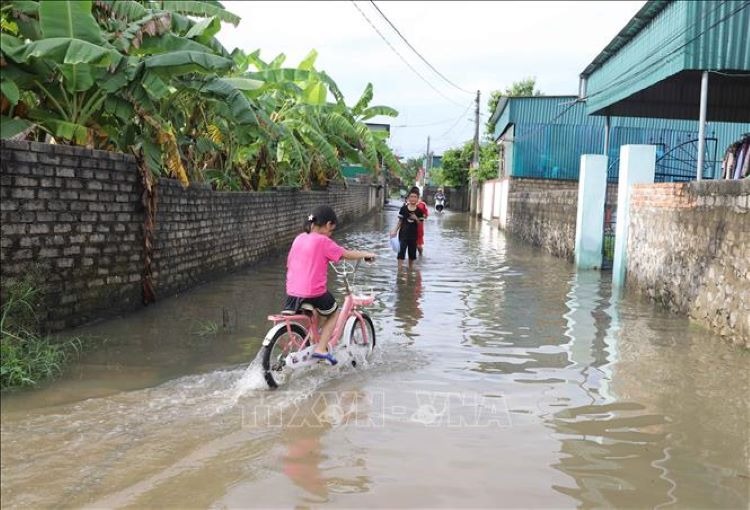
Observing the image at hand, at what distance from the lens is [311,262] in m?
5.84

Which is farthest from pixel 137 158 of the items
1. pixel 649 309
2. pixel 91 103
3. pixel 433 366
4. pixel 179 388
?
pixel 649 309

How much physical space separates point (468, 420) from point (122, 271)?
16.6ft

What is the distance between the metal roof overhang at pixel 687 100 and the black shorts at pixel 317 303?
10.1m

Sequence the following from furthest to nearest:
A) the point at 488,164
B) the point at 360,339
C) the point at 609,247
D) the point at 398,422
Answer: the point at 488,164
the point at 609,247
the point at 360,339
the point at 398,422

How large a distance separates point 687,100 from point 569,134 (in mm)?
14191

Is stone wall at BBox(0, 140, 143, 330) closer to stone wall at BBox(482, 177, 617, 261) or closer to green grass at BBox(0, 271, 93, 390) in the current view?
green grass at BBox(0, 271, 93, 390)

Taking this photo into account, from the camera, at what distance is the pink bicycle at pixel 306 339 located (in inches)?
219

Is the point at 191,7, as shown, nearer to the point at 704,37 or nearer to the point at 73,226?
the point at 73,226

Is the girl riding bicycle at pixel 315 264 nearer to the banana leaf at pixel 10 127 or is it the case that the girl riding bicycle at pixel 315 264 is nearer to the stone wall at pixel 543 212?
the banana leaf at pixel 10 127

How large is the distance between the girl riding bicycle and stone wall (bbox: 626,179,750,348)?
180 inches

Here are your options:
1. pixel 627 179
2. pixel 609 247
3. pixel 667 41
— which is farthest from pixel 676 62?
pixel 609 247

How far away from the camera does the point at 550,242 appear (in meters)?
19.4

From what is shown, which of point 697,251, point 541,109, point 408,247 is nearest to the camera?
point 697,251

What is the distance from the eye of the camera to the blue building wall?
29312 millimetres
